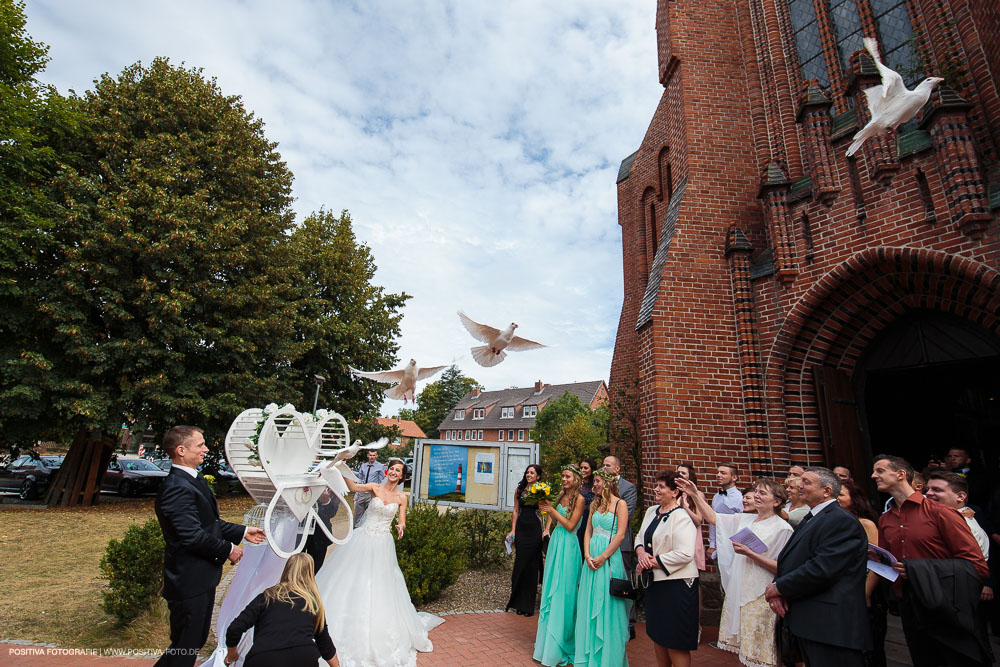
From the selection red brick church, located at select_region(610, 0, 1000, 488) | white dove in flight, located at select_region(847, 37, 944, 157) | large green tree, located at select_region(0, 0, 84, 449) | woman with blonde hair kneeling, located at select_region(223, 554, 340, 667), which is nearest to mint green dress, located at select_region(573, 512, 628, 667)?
red brick church, located at select_region(610, 0, 1000, 488)

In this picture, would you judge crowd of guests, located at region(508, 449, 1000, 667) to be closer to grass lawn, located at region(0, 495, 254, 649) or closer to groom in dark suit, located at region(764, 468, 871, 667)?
groom in dark suit, located at region(764, 468, 871, 667)

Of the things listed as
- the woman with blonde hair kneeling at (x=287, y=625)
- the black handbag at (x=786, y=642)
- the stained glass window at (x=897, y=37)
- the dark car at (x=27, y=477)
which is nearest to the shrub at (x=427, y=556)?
the woman with blonde hair kneeling at (x=287, y=625)

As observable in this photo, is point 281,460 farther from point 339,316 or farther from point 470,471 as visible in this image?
point 339,316

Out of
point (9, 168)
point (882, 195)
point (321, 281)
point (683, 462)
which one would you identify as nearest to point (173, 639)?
point (683, 462)

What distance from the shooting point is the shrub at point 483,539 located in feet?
27.9

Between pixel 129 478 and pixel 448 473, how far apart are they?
625 inches

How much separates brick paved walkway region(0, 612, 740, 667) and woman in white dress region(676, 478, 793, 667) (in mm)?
758

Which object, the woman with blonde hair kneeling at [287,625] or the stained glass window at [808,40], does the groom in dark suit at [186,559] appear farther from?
the stained glass window at [808,40]

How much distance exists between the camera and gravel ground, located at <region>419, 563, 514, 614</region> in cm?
625

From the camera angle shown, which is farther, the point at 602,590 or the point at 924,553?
the point at 602,590

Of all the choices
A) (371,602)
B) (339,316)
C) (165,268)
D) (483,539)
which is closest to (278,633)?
(371,602)

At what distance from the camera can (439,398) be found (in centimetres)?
6988

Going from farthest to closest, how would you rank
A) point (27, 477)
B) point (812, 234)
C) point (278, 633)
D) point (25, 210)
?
point (27, 477) → point (25, 210) → point (812, 234) → point (278, 633)

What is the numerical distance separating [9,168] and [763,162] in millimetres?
16556
